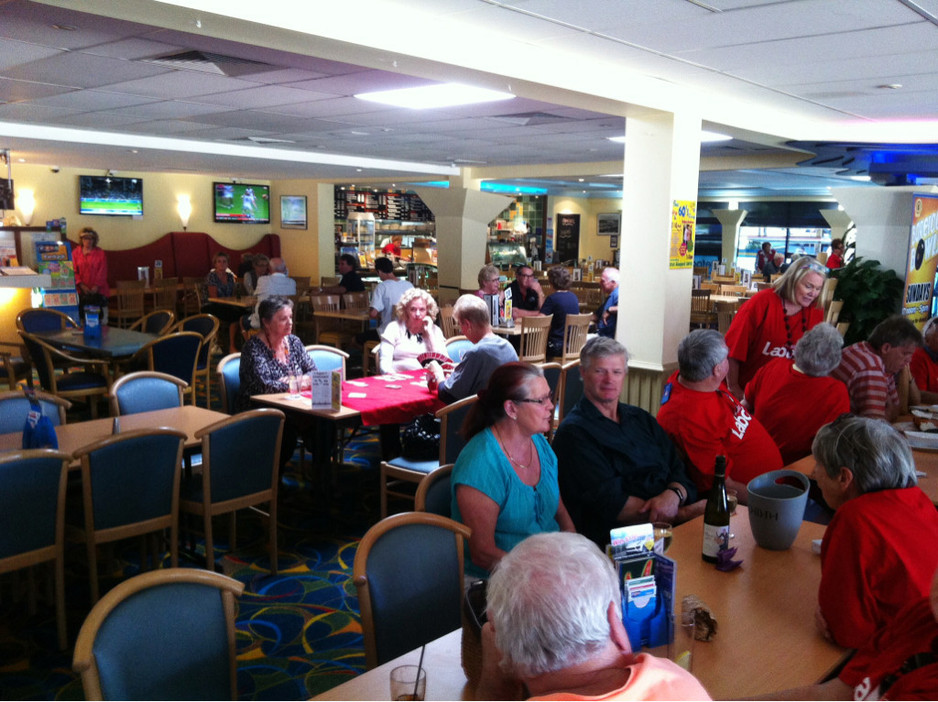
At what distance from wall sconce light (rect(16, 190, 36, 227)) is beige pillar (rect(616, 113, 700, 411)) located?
10.8m

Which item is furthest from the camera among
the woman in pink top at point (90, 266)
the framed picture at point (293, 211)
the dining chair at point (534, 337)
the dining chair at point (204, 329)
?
the framed picture at point (293, 211)

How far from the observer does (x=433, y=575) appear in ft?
7.13

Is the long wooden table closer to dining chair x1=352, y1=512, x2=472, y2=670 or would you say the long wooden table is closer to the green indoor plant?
dining chair x1=352, y1=512, x2=472, y2=670

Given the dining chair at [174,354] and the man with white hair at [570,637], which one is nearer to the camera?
the man with white hair at [570,637]

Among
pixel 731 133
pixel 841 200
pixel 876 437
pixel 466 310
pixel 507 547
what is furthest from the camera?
pixel 841 200

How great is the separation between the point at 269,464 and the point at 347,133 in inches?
195

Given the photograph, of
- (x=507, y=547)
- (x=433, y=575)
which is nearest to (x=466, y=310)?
(x=507, y=547)

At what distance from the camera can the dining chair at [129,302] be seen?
36.9ft

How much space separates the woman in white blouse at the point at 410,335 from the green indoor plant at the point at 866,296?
389 centimetres

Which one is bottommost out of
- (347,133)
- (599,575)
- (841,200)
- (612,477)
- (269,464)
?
(269,464)

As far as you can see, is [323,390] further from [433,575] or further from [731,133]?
[731,133]

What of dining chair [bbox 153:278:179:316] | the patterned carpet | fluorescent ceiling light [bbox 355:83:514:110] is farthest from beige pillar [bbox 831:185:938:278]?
dining chair [bbox 153:278:179:316]

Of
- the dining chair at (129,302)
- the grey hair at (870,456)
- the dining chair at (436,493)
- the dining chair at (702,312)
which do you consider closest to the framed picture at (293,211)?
the dining chair at (129,302)

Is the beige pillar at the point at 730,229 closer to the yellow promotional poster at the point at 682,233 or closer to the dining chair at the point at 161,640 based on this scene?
the yellow promotional poster at the point at 682,233
